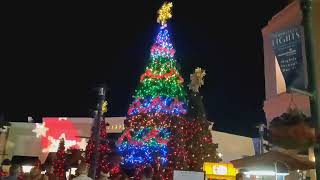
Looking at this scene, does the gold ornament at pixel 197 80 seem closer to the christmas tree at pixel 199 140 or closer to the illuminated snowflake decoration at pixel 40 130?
the christmas tree at pixel 199 140

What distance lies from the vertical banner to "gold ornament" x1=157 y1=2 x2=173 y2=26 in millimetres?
10725

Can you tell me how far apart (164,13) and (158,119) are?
6.12 m

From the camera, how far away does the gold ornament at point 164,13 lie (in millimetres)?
22641

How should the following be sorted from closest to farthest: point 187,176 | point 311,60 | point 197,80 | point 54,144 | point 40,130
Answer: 1. point 311,60
2. point 187,176
3. point 197,80
4. point 54,144
5. point 40,130

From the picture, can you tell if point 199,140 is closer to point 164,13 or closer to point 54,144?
point 164,13

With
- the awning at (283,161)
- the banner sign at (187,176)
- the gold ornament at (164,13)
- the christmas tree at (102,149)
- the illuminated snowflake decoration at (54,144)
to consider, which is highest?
the gold ornament at (164,13)

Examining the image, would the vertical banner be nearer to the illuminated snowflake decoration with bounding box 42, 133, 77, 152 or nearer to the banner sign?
the banner sign

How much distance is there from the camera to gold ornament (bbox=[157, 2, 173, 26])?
74.3 feet

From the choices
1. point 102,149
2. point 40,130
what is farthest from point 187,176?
point 40,130

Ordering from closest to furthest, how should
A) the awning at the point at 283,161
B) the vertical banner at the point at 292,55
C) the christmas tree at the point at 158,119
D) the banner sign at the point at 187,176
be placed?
the banner sign at the point at 187,176, the awning at the point at 283,161, the vertical banner at the point at 292,55, the christmas tree at the point at 158,119

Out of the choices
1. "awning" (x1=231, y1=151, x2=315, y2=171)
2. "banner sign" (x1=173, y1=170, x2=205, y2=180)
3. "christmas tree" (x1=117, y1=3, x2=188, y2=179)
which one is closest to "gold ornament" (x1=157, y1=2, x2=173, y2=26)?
"christmas tree" (x1=117, y1=3, x2=188, y2=179)

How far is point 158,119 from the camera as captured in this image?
69.0ft

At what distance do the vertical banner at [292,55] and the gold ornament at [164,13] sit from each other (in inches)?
422

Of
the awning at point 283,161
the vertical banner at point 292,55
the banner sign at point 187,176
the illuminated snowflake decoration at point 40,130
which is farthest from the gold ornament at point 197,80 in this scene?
A: the banner sign at point 187,176
